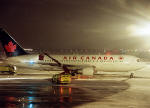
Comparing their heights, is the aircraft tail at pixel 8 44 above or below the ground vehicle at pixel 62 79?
above

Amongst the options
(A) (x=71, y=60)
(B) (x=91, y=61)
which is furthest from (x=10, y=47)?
(B) (x=91, y=61)

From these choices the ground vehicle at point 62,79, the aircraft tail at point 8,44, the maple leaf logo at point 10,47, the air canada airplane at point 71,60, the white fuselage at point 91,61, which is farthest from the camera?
the maple leaf logo at point 10,47

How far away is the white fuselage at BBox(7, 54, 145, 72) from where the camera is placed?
1641 inches

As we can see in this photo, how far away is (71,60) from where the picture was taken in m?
44.0

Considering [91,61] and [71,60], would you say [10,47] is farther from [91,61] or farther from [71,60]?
[91,61]

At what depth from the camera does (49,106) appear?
16344mm

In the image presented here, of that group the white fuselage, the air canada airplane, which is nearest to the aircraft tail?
the air canada airplane

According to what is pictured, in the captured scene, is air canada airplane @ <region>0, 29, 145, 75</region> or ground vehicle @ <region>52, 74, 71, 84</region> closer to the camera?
ground vehicle @ <region>52, 74, 71, 84</region>

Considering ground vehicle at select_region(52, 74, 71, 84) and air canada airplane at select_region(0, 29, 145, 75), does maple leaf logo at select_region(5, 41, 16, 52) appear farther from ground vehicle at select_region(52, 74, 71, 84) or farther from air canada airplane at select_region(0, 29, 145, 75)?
ground vehicle at select_region(52, 74, 71, 84)

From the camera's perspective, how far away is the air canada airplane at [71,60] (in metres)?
41.9

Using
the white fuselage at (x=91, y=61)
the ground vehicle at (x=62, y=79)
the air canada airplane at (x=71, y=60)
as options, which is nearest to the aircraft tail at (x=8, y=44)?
the air canada airplane at (x=71, y=60)

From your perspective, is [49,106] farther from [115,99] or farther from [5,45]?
[5,45]

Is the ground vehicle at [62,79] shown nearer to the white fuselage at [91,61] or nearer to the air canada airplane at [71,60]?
the air canada airplane at [71,60]

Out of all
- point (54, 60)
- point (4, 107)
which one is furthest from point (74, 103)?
point (54, 60)
